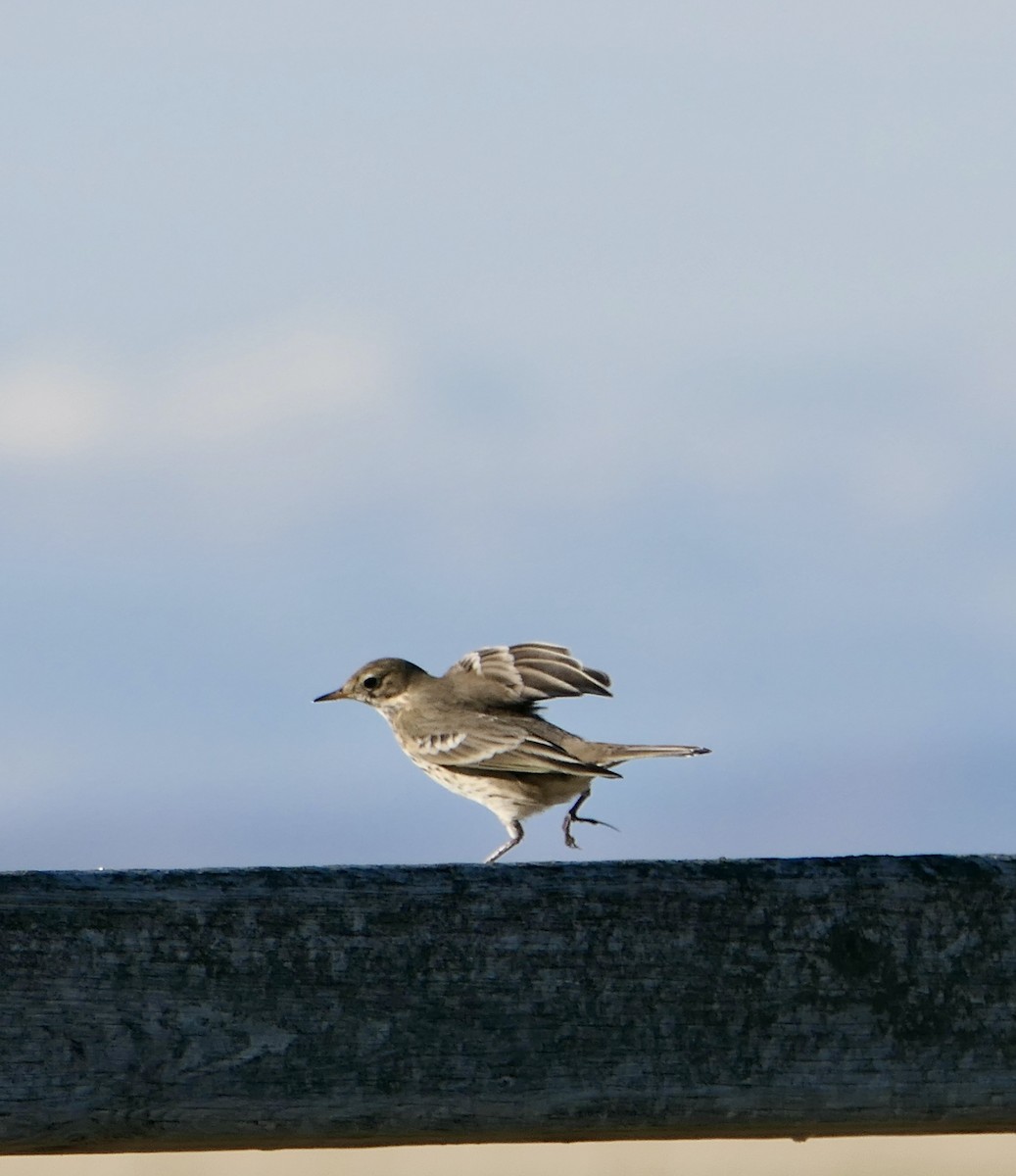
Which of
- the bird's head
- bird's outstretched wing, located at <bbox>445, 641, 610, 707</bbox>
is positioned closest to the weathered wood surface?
bird's outstretched wing, located at <bbox>445, 641, 610, 707</bbox>

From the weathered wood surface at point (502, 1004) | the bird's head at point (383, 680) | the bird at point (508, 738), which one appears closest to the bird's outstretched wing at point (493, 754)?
the bird at point (508, 738)

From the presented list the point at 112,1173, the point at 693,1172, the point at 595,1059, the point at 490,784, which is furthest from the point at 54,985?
the point at 490,784

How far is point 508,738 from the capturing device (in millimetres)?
9703

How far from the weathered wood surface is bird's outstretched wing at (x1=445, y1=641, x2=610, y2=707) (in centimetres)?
502

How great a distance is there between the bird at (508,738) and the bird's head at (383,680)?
4.8 inches

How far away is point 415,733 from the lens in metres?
10.5

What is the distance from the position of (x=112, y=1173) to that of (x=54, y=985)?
5803 millimetres

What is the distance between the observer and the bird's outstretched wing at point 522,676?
8634mm

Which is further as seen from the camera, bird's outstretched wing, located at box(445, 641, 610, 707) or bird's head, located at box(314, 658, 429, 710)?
bird's head, located at box(314, 658, 429, 710)

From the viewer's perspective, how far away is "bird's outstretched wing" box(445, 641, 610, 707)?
8.63 m

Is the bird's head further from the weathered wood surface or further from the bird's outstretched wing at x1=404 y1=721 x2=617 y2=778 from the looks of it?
the weathered wood surface

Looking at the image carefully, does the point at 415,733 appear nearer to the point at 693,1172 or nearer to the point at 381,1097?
the point at 693,1172

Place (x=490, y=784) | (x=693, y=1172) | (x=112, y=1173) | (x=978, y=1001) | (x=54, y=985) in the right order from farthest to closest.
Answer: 1. (x=490, y=784)
2. (x=693, y=1172)
3. (x=112, y=1173)
4. (x=978, y=1001)
5. (x=54, y=985)

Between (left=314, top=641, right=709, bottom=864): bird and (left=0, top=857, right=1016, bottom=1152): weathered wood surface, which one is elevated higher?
(left=314, top=641, right=709, bottom=864): bird
